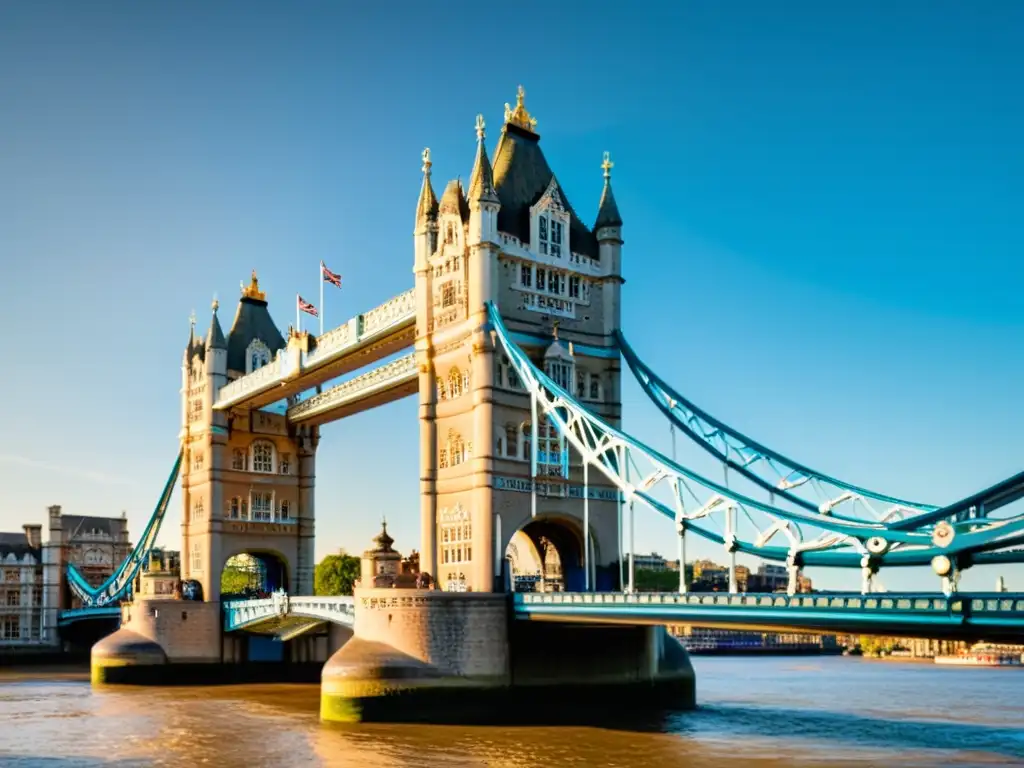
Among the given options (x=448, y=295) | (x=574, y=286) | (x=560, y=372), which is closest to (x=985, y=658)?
(x=574, y=286)

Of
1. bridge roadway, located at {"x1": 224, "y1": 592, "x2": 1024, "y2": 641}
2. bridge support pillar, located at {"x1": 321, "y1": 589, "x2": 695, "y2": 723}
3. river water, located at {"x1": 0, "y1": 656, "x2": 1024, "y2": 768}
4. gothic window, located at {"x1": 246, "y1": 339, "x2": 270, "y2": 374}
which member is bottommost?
river water, located at {"x1": 0, "y1": 656, "x2": 1024, "y2": 768}

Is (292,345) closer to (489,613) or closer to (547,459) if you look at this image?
(547,459)

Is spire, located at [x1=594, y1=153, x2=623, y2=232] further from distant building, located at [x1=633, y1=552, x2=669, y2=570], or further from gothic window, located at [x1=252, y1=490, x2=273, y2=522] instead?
distant building, located at [x1=633, y1=552, x2=669, y2=570]

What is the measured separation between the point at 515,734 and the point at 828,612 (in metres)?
11.9

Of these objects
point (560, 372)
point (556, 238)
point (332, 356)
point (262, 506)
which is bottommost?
point (262, 506)

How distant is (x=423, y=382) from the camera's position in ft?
160

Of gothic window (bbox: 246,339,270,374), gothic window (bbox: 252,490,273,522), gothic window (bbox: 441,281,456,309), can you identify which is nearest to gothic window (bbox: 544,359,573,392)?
gothic window (bbox: 441,281,456,309)

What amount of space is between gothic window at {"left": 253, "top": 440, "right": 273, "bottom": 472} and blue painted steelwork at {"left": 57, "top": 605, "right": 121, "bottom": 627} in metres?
15.3

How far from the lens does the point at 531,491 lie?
46344 mm

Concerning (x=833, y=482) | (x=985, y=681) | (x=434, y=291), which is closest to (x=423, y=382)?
(x=434, y=291)

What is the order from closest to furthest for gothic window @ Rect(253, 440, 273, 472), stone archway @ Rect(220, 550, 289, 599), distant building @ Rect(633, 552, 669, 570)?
stone archway @ Rect(220, 550, 289, 599), gothic window @ Rect(253, 440, 273, 472), distant building @ Rect(633, 552, 669, 570)

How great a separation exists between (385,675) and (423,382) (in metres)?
12.5

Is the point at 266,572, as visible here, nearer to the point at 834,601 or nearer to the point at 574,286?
the point at 574,286

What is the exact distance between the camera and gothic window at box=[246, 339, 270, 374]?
236 ft
